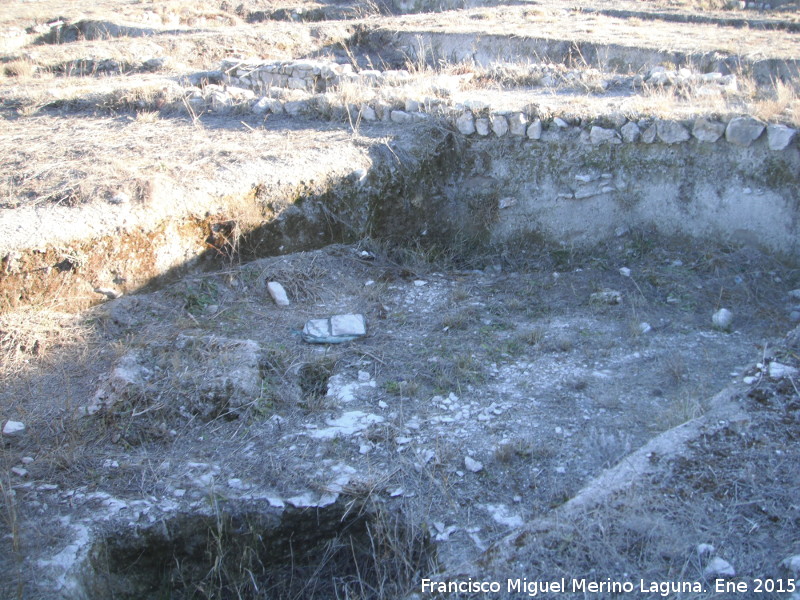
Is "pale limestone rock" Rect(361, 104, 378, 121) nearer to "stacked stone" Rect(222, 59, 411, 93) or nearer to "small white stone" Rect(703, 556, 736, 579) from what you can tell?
"stacked stone" Rect(222, 59, 411, 93)

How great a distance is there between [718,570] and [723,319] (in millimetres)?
2586

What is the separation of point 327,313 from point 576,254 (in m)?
2.22

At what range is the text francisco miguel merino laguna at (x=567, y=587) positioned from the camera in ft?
7.43

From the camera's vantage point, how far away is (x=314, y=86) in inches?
316

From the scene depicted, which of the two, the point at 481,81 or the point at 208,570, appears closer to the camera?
the point at 208,570

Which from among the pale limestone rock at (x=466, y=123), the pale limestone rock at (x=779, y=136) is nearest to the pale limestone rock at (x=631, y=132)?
the pale limestone rock at (x=779, y=136)

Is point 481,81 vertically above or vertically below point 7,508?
above

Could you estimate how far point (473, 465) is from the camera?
328 centimetres

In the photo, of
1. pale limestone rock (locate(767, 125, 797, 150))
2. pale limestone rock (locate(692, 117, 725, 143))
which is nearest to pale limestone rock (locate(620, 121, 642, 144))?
pale limestone rock (locate(692, 117, 725, 143))

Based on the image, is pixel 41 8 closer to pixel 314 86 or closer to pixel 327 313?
pixel 314 86

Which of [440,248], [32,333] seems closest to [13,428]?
[32,333]

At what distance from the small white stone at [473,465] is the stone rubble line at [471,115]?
3.34 metres

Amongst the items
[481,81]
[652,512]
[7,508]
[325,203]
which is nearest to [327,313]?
[325,203]

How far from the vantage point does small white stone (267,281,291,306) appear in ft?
15.8
